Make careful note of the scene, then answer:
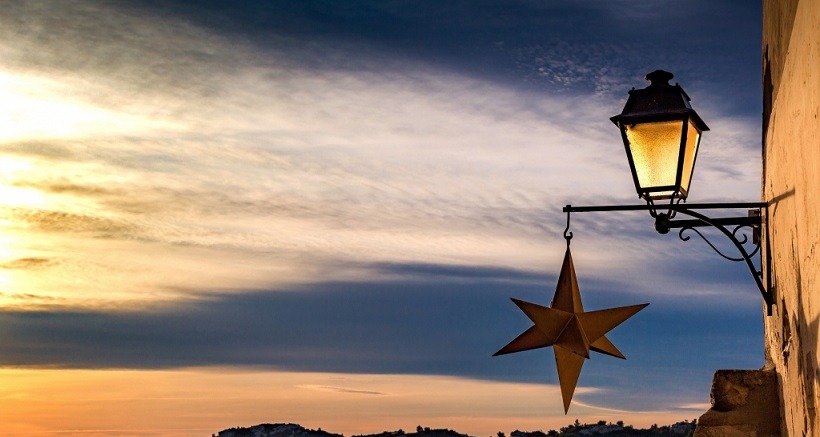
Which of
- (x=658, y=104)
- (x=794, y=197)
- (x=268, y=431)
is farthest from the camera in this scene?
(x=268, y=431)

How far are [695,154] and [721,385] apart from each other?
1566mm

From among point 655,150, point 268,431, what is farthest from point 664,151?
point 268,431

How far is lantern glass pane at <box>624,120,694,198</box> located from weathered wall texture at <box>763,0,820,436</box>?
0.56m

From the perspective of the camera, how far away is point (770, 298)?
602 centimetres

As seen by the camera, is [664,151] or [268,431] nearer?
[664,151]

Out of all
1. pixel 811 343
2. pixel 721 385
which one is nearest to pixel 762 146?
pixel 721 385

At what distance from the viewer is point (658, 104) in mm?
5957

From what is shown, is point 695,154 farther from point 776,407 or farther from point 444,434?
point 444,434

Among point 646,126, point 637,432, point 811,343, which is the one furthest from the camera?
point 637,432

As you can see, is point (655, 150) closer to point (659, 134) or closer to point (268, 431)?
point (659, 134)

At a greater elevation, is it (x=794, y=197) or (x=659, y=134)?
(x=659, y=134)

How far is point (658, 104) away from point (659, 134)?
18cm

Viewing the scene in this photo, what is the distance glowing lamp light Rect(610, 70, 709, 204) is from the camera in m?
5.90

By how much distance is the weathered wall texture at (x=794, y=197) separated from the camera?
3945 mm
